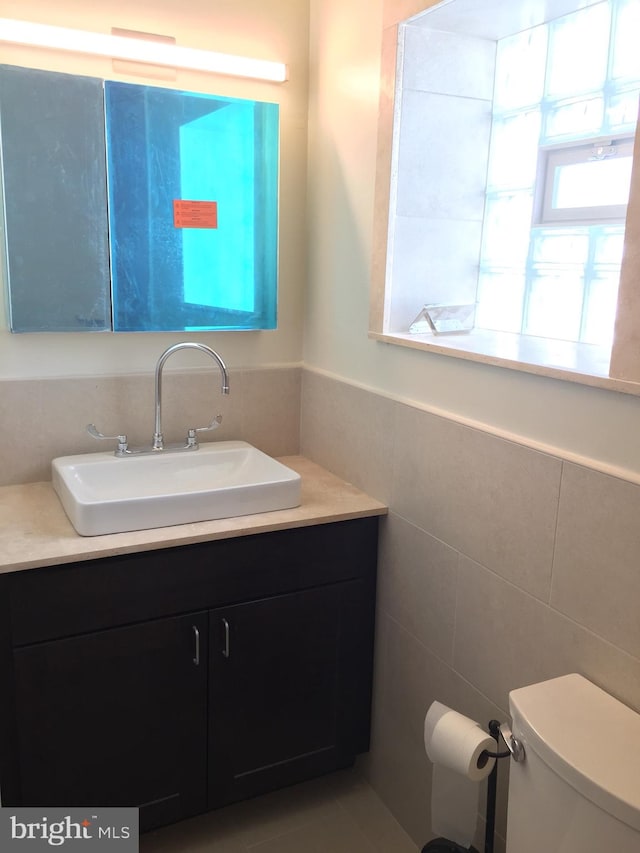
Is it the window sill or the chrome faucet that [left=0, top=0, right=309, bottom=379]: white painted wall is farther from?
the window sill

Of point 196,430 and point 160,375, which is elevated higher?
point 160,375

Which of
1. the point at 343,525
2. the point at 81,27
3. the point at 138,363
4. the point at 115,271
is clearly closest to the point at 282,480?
the point at 343,525

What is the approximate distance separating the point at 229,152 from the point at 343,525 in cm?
106

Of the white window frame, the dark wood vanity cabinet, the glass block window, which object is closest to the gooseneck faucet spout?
the dark wood vanity cabinet

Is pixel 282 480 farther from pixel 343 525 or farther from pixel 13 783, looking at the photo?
pixel 13 783

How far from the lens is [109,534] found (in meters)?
1.67

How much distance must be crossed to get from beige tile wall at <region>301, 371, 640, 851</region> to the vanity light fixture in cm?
87

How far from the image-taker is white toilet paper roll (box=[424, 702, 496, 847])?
4.57 feet

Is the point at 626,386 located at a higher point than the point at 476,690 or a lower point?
higher

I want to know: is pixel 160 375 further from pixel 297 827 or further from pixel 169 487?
pixel 297 827

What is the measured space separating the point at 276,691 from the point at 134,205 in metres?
1.32

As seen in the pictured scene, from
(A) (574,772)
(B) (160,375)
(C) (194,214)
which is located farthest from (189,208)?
(A) (574,772)

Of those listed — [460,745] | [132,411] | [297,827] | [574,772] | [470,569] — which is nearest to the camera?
[574,772]

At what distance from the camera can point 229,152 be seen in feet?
6.71
